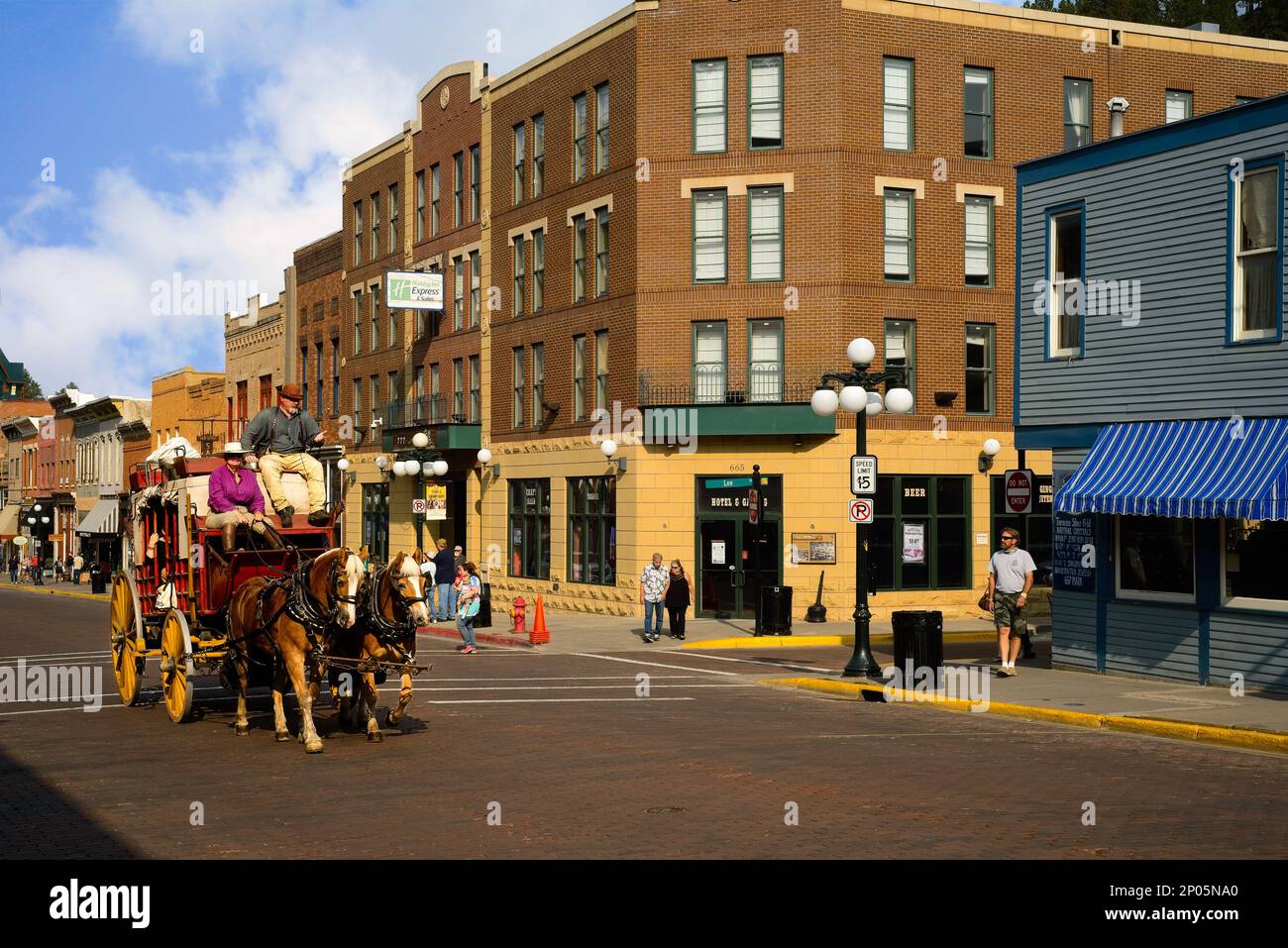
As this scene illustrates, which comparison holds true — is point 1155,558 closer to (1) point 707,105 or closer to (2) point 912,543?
(2) point 912,543

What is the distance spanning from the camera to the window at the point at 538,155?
138 feet

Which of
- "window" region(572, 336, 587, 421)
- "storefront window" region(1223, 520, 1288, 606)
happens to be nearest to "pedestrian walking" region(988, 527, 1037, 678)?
"storefront window" region(1223, 520, 1288, 606)

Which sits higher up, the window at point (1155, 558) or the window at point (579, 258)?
the window at point (579, 258)

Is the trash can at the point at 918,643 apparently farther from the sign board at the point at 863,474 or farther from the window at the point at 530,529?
the window at the point at 530,529

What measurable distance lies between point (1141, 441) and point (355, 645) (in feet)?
38.3

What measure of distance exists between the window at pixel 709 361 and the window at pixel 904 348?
414 centimetres

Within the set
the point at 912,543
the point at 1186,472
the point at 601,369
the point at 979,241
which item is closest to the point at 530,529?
the point at 601,369

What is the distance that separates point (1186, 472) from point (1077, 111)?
2248cm

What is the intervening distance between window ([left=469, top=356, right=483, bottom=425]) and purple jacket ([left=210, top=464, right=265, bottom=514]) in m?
29.6

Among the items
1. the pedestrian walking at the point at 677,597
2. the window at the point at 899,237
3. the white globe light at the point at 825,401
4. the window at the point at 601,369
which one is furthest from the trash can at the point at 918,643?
the window at the point at 601,369

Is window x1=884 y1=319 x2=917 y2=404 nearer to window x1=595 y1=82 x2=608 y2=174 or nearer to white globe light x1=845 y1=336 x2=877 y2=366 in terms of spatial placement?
window x1=595 y1=82 x2=608 y2=174

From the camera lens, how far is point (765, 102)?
3634 centimetres

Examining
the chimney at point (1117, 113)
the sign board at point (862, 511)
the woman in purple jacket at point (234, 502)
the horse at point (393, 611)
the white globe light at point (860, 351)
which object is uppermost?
the chimney at point (1117, 113)

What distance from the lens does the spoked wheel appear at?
17.1 meters
